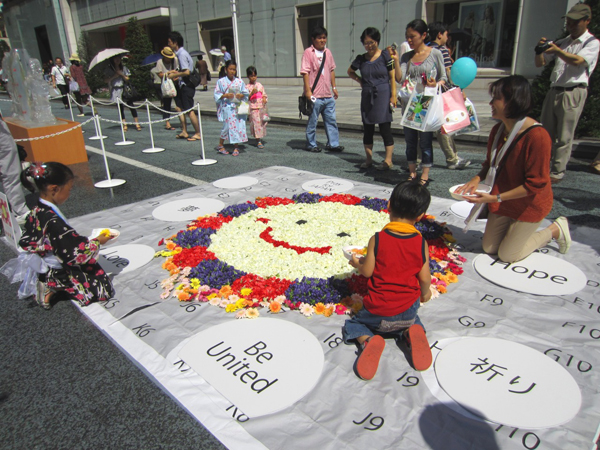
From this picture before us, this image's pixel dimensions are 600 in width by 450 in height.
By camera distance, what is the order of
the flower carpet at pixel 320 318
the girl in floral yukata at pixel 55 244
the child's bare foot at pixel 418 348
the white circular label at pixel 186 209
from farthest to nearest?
1. the white circular label at pixel 186 209
2. the girl in floral yukata at pixel 55 244
3. the child's bare foot at pixel 418 348
4. the flower carpet at pixel 320 318

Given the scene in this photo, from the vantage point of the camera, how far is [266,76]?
23.6 meters

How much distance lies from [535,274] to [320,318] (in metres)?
1.81

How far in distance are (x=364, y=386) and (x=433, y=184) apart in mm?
4046

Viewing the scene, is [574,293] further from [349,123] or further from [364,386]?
[349,123]

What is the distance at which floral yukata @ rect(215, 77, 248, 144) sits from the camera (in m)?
7.64

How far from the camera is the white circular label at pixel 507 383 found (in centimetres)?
Answer: 204

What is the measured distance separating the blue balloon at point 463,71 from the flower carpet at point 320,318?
1.50 meters

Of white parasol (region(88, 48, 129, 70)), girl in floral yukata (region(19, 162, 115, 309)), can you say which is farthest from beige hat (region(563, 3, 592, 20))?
white parasol (region(88, 48, 129, 70))

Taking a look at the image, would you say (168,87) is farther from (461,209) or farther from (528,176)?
(528,176)

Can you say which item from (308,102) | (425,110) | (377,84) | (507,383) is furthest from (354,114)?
(507,383)

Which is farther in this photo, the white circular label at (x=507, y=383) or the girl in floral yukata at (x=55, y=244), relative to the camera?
the girl in floral yukata at (x=55, y=244)

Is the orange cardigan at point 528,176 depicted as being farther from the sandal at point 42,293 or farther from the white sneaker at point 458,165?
the sandal at point 42,293

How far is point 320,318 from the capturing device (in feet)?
9.53

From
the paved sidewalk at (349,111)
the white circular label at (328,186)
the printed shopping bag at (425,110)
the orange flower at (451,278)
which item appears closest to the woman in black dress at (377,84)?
the printed shopping bag at (425,110)
